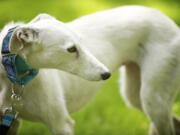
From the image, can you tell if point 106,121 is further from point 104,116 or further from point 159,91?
point 159,91

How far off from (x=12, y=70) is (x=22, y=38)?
26 centimetres

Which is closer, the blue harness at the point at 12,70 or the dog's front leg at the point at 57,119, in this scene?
the blue harness at the point at 12,70

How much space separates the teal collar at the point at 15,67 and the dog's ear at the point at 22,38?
40mm

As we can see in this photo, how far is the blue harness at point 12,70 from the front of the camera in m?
3.06

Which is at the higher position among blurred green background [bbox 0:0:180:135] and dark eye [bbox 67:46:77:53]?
dark eye [bbox 67:46:77:53]

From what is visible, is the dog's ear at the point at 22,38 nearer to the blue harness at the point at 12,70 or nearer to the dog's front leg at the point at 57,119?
the blue harness at the point at 12,70

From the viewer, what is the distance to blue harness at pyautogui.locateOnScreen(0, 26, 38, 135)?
306 centimetres

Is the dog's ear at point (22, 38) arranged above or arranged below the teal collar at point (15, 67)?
above

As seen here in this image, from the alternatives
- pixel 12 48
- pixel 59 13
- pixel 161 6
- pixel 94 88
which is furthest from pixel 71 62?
pixel 161 6

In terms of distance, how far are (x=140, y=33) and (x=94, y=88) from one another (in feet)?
2.43

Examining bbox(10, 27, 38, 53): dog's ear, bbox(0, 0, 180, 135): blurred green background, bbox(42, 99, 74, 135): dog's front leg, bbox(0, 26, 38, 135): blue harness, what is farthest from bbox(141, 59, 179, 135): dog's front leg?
bbox(10, 27, 38, 53): dog's ear

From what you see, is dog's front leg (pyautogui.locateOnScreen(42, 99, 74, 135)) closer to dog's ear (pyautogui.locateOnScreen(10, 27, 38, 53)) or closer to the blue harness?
the blue harness

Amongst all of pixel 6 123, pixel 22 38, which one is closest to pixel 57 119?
pixel 6 123

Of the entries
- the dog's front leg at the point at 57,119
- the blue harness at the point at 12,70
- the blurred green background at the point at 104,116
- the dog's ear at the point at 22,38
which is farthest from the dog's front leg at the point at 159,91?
the dog's ear at the point at 22,38
